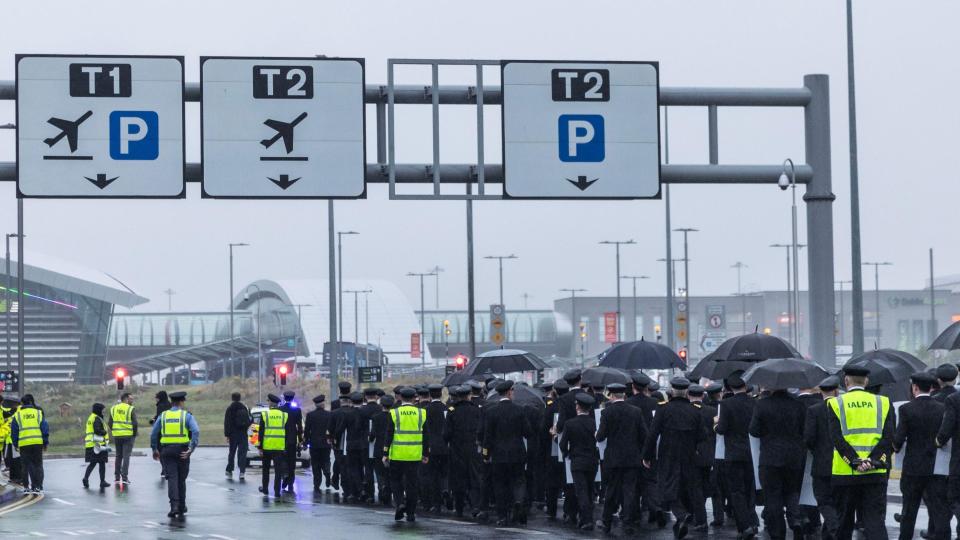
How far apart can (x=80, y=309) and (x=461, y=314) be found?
58872mm

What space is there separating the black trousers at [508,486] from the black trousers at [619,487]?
1575mm

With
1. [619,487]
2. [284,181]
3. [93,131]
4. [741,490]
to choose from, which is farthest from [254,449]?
[741,490]

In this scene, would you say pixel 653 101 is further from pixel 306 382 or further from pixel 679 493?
pixel 306 382

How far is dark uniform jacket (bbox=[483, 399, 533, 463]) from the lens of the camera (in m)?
19.8

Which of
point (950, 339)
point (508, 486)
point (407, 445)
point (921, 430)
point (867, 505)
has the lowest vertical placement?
point (508, 486)

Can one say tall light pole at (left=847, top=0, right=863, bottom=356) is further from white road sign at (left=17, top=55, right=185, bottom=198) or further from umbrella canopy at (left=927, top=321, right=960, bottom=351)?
white road sign at (left=17, top=55, right=185, bottom=198)

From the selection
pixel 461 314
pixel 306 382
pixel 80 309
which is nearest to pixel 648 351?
pixel 306 382

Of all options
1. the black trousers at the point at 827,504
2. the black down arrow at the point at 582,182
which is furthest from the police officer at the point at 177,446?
the black trousers at the point at 827,504

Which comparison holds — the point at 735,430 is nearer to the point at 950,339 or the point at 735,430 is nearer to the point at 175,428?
the point at 950,339

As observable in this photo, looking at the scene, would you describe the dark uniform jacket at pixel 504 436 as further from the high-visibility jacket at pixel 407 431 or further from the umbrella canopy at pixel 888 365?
the umbrella canopy at pixel 888 365

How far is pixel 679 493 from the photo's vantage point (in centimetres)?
1869

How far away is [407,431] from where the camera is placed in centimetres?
2080

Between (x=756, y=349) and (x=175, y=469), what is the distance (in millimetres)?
8267

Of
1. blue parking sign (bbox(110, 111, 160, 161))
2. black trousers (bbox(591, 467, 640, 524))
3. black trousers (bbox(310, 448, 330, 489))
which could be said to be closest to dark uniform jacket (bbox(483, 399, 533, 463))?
black trousers (bbox(591, 467, 640, 524))
